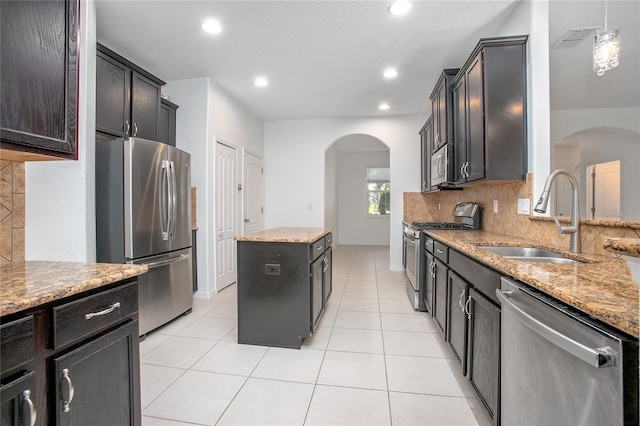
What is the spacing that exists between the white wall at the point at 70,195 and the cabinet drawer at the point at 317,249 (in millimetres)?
1604

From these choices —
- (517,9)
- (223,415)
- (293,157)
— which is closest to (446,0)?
(517,9)

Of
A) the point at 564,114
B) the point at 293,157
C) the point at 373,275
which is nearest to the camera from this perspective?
the point at 564,114

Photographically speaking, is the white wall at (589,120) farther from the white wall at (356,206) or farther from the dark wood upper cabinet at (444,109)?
the white wall at (356,206)

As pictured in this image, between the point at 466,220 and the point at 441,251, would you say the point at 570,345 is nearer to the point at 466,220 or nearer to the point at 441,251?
the point at 441,251

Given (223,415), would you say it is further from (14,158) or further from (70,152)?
(14,158)

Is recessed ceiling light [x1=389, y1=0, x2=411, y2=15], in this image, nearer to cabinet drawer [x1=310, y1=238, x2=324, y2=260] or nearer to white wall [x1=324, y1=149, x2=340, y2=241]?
cabinet drawer [x1=310, y1=238, x2=324, y2=260]

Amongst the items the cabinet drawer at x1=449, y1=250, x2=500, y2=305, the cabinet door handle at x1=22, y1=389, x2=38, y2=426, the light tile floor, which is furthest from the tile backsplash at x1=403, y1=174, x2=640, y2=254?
the cabinet door handle at x1=22, y1=389, x2=38, y2=426

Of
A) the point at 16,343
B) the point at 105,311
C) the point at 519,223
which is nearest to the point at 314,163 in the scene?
the point at 519,223

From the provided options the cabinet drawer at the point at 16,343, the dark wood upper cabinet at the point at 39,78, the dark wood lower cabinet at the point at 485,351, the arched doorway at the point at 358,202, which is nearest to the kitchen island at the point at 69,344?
the cabinet drawer at the point at 16,343

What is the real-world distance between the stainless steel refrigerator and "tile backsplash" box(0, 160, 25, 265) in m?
0.94

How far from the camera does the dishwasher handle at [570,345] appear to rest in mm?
658

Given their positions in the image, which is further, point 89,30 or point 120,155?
point 120,155

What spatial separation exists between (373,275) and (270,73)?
3.44 meters

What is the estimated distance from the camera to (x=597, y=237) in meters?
1.50
